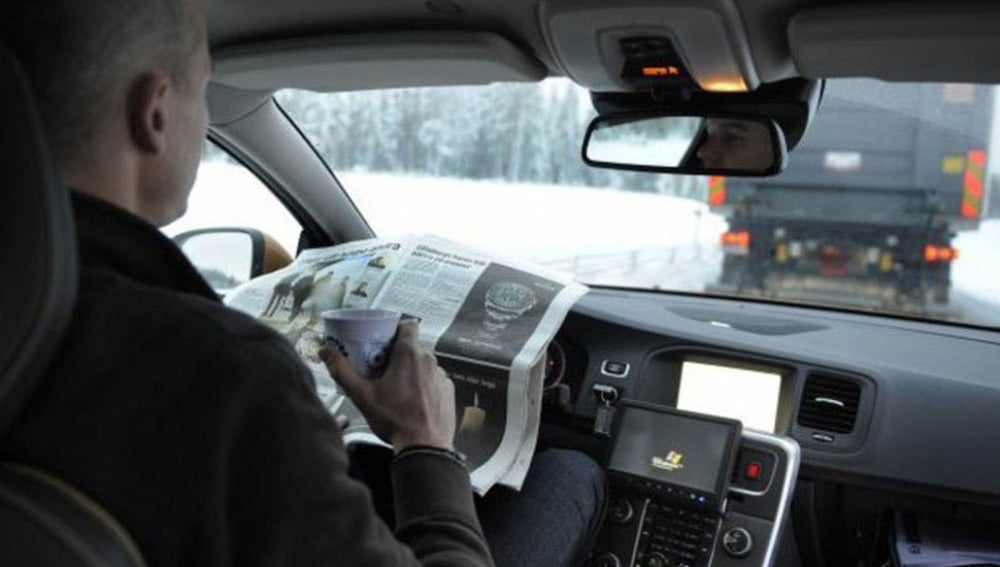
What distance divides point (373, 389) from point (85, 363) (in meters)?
0.56

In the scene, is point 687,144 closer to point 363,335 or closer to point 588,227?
point 363,335

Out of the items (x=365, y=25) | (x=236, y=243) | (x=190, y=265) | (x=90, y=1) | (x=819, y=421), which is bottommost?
(x=819, y=421)

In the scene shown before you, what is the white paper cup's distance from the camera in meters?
1.43

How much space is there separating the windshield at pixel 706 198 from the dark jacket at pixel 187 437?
2242 mm

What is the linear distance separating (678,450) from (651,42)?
105 centimetres

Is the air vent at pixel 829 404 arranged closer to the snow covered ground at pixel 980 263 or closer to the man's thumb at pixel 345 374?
the man's thumb at pixel 345 374

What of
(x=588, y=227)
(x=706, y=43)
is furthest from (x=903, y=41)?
(x=588, y=227)

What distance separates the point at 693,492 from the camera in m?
2.40

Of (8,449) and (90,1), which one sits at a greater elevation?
(90,1)

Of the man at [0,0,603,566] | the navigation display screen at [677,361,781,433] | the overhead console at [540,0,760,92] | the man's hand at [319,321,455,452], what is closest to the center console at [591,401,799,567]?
the navigation display screen at [677,361,781,433]

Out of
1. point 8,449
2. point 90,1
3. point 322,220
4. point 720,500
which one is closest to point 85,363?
point 8,449

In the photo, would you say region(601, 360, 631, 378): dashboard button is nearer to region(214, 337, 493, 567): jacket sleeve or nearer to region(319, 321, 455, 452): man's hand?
region(319, 321, 455, 452): man's hand

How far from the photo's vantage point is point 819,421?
257 cm

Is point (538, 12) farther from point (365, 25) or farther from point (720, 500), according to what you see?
point (720, 500)
